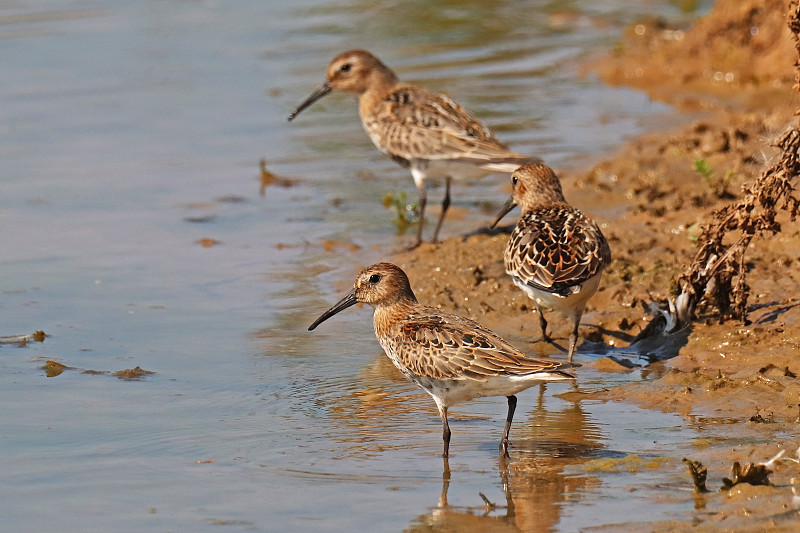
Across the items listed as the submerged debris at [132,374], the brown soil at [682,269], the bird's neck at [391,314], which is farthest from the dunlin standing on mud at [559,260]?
the submerged debris at [132,374]

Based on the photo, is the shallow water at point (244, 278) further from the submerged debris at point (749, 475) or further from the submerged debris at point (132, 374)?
the submerged debris at point (749, 475)

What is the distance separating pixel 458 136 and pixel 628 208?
5.72ft

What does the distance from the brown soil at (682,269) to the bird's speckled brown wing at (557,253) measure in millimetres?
688

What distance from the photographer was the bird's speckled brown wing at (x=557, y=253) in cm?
807

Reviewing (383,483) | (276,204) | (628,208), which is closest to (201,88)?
(276,204)

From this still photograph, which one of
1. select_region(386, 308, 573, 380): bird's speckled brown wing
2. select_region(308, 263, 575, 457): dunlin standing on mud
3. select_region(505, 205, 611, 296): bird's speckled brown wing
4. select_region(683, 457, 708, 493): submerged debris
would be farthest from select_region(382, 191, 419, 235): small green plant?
select_region(683, 457, 708, 493): submerged debris

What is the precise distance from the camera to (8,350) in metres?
8.72

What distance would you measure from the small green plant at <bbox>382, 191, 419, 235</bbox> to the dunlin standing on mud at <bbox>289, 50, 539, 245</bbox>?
28 cm

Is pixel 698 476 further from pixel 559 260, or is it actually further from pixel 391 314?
pixel 559 260

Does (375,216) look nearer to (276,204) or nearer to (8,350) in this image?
(276,204)

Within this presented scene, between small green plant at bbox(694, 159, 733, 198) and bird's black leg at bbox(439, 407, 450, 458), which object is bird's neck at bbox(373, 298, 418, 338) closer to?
bird's black leg at bbox(439, 407, 450, 458)

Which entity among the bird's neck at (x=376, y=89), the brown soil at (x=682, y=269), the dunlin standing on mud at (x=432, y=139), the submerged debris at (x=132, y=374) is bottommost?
the submerged debris at (x=132, y=374)

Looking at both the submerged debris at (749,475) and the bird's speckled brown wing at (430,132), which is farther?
the bird's speckled brown wing at (430,132)

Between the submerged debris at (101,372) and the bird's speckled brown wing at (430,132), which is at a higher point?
the bird's speckled brown wing at (430,132)
